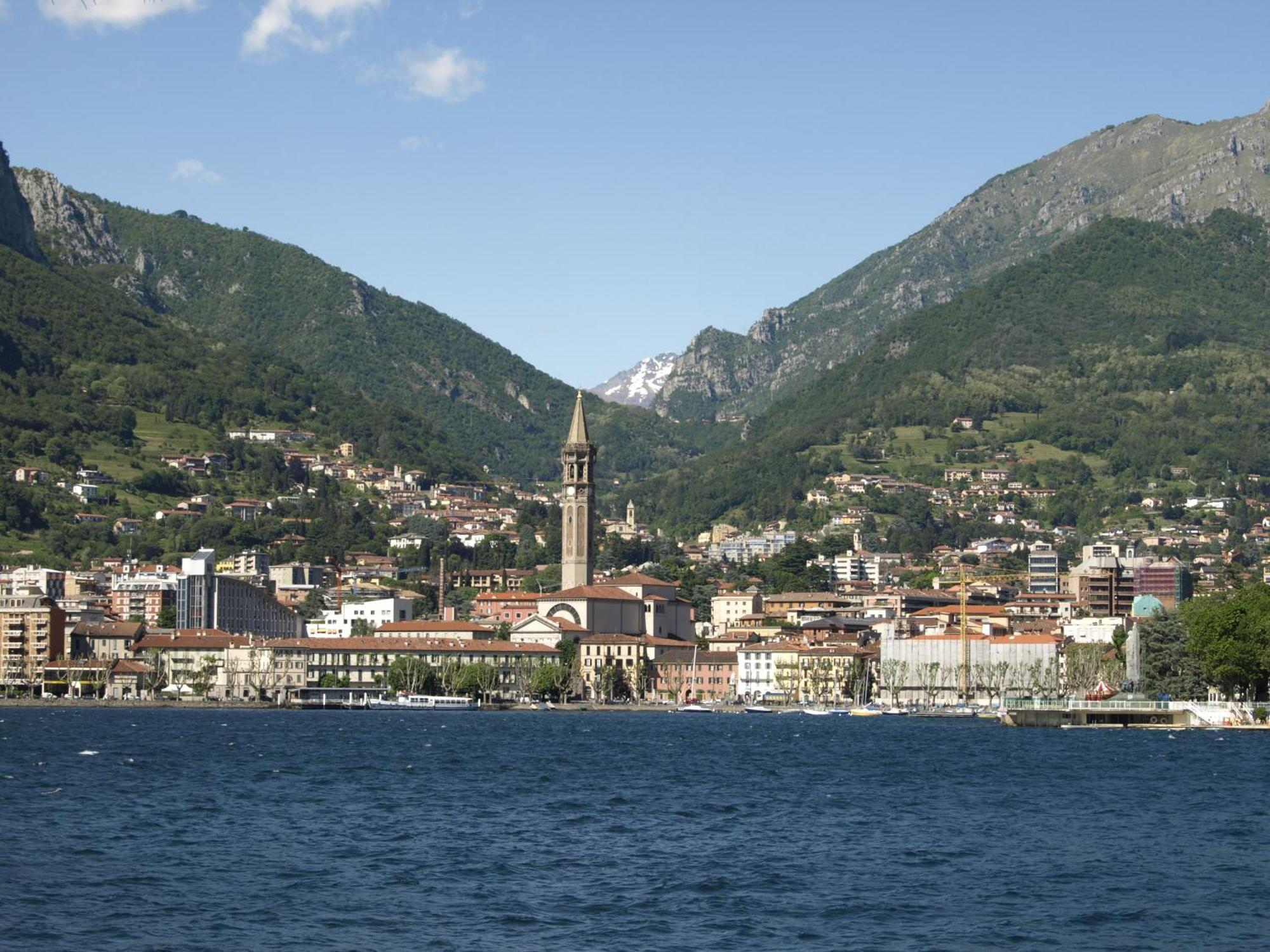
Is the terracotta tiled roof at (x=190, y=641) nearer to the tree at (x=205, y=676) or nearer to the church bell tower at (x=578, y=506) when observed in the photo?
the tree at (x=205, y=676)

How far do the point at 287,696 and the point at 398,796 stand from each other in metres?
87.3

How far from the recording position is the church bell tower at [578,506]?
176 m

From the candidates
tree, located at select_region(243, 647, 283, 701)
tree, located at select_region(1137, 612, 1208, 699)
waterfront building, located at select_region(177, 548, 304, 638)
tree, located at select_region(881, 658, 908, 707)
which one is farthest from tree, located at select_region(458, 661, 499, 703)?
tree, located at select_region(1137, 612, 1208, 699)

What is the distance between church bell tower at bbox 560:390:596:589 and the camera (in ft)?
578

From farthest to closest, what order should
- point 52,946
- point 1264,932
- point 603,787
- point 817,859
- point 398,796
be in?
point 603,787
point 398,796
point 817,859
point 1264,932
point 52,946

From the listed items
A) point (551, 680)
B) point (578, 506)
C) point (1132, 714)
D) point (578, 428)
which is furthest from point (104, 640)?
point (1132, 714)

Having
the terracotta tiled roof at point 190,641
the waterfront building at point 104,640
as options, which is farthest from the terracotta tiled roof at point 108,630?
the terracotta tiled roof at point 190,641

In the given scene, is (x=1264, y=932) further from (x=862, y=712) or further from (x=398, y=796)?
(x=862, y=712)

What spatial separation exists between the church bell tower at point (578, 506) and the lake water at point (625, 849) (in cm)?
8513

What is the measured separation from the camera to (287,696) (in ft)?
493

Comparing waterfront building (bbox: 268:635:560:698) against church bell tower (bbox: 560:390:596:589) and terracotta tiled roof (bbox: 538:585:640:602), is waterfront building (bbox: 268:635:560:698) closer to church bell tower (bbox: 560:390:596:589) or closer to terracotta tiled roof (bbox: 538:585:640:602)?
terracotta tiled roof (bbox: 538:585:640:602)

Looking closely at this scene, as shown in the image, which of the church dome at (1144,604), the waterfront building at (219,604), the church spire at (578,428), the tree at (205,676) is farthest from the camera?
the waterfront building at (219,604)

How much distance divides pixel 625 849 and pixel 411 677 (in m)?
103

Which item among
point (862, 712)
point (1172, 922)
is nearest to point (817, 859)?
point (1172, 922)
